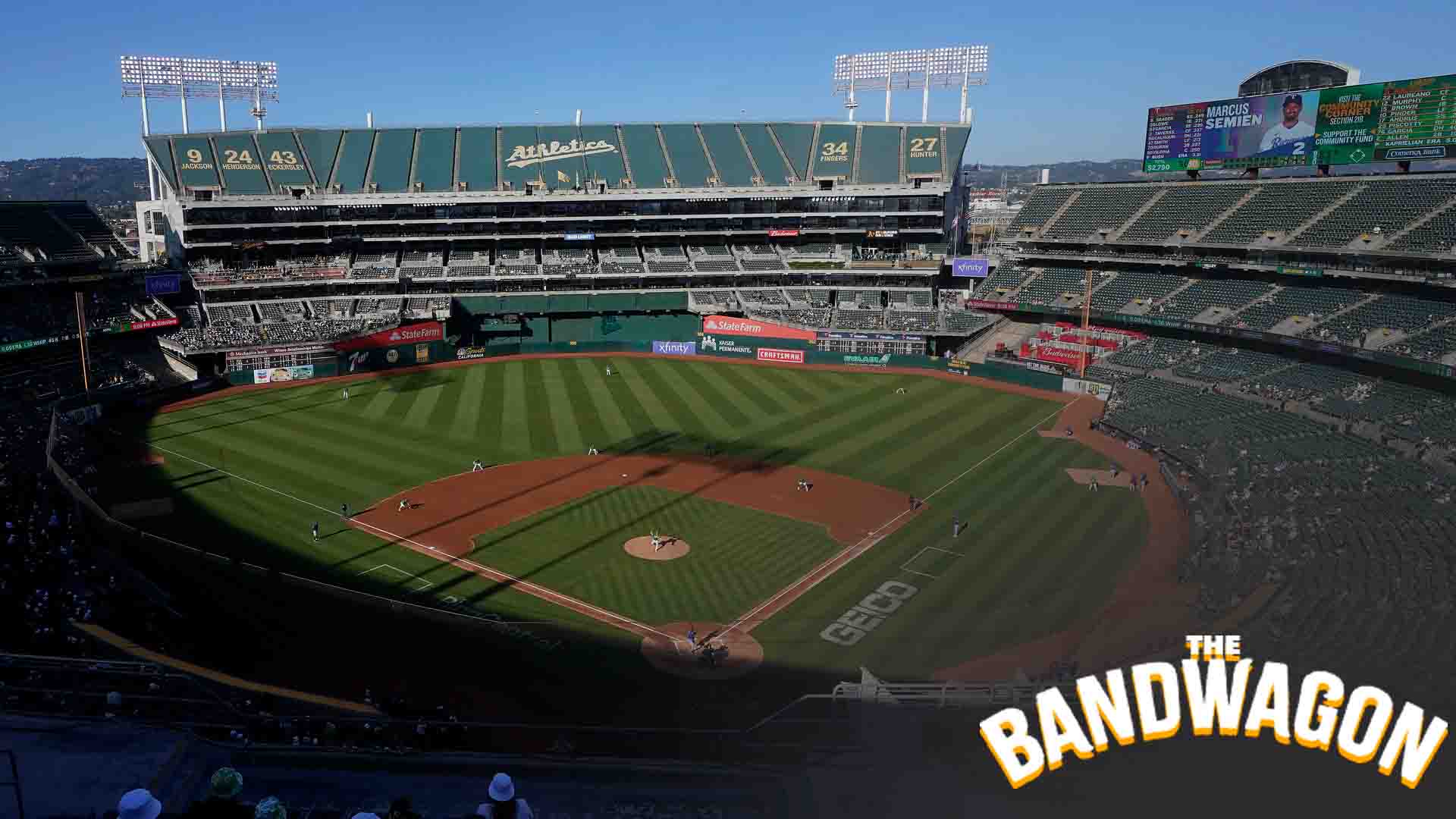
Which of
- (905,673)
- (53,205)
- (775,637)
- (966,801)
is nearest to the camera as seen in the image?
(966,801)

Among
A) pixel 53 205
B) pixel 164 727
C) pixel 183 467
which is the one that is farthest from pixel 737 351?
pixel 164 727

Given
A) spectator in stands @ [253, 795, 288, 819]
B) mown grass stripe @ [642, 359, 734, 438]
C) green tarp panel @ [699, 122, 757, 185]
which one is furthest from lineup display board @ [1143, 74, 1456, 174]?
spectator in stands @ [253, 795, 288, 819]

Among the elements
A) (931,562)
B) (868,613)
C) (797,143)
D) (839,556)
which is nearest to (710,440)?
(839,556)

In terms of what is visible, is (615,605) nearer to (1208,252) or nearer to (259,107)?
(1208,252)

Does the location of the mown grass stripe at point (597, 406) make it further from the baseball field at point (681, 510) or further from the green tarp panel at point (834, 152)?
the green tarp panel at point (834, 152)

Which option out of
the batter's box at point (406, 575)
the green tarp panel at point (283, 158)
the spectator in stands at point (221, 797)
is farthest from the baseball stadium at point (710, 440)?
the spectator in stands at point (221, 797)

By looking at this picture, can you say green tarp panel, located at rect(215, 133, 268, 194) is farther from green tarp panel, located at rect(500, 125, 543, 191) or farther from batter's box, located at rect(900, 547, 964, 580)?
batter's box, located at rect(900, 547, 964, 580)

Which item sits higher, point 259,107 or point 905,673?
point 259,107
